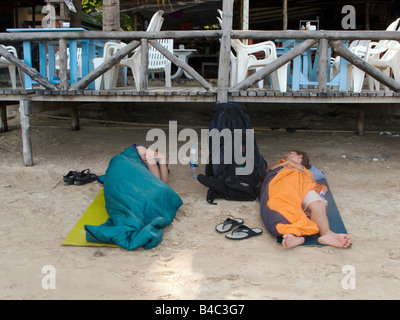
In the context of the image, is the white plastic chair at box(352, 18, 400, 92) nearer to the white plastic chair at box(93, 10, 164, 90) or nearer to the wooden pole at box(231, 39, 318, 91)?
the wooden pole at box(231, 39, 318, 91)

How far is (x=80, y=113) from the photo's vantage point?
10062 millimetres

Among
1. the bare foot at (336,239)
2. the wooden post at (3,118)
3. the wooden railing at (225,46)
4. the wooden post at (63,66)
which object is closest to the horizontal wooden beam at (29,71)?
the wooden railing at (225,46)

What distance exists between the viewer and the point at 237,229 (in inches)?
165

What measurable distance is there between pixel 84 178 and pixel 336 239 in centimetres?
305

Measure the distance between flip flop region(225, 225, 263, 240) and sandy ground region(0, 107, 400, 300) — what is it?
59 mm

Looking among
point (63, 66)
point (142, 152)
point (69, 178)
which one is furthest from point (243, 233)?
point (63, 66)

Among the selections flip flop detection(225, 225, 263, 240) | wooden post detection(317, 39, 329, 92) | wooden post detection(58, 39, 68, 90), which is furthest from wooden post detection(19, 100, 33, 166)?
wooden post detection(317, 39, 329, 92)

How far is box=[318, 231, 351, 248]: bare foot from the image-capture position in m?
3.81

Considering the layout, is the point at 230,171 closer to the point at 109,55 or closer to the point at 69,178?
the point at 69,178

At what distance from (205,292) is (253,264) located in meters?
0.60

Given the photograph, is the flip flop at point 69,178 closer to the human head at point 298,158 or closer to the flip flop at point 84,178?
the flip flop at point 84,178

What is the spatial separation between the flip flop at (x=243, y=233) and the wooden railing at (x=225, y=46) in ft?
6.91
